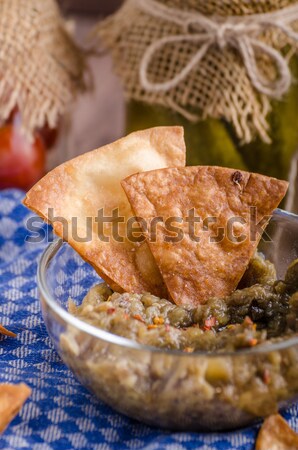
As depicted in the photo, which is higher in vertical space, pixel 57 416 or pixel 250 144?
pixel 57 416

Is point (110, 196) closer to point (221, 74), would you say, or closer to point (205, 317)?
point (205, 317)

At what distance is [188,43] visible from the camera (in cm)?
216

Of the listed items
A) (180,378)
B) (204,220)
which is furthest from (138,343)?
(204,220)

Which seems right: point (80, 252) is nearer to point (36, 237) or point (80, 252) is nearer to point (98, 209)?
point (98, 209)

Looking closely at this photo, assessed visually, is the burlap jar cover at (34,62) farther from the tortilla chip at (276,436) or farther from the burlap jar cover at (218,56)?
the tortilla chip at (276,436)

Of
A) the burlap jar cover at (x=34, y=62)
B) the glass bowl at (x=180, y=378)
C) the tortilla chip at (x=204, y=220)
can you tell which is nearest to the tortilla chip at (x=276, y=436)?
the glass bowl at (x=180, y=378)

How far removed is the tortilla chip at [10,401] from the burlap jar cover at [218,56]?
1226mm

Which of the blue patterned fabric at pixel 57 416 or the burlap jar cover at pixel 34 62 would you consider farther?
the burlap jar cover at pixel 34 62

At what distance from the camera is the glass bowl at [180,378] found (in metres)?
1.07

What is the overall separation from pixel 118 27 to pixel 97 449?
1.52 meters

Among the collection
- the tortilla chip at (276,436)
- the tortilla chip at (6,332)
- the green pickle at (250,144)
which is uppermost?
the tortilla chip at (276,436)

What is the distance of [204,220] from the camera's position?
1.40m

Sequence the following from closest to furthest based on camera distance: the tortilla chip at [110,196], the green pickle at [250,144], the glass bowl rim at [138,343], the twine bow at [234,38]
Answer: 1. the glass bowl rim at [138,343]
2. the tortilla chip at [110,196]
3. the twine bow at [234,38]
4. the green pickle at [250,144]

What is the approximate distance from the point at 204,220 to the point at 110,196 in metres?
0.19
